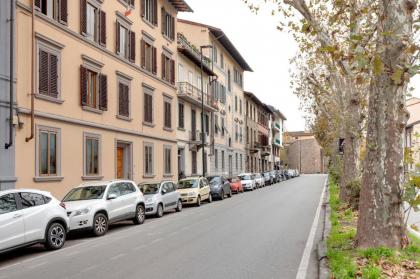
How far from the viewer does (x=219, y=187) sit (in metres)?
29.1

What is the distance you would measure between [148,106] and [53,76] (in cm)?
999

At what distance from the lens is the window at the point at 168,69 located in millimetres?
31391

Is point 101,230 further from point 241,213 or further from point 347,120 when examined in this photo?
point 347,120

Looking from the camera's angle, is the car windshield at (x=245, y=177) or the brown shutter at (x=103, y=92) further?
the car windshield at (x=245, y=177)

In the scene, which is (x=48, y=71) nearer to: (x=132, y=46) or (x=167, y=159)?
(x=132, y=46)

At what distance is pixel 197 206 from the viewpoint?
24547 millimetres

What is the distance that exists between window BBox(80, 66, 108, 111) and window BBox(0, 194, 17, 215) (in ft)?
35.5

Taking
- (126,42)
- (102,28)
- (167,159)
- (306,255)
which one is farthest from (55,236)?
(167,159)

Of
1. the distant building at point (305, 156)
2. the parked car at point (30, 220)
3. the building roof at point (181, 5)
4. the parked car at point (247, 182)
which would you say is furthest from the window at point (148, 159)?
the distant building at point (305, 156)

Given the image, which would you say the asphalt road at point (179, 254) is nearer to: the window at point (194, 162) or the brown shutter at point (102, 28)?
the brown shutter at point (102, 28)

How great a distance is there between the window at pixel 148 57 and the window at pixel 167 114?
2556 mm

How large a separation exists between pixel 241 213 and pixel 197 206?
576 cm

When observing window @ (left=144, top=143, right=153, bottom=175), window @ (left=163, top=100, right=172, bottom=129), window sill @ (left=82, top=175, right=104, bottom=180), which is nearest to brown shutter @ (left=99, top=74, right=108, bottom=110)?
window sill @ (left=82, top=175, right=104, bottom=180)

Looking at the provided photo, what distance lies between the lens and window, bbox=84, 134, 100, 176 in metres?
21.3
